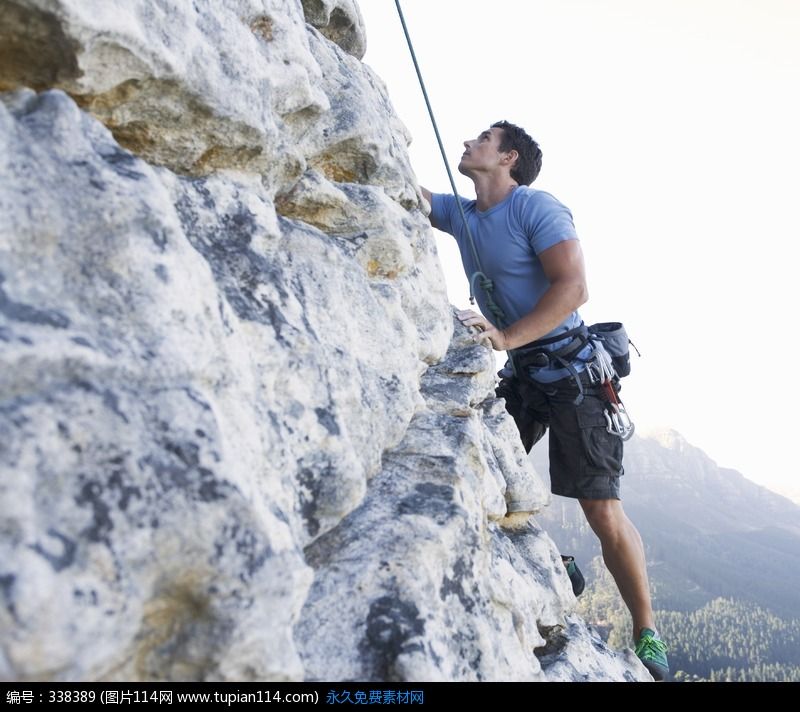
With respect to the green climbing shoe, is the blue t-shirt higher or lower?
higher

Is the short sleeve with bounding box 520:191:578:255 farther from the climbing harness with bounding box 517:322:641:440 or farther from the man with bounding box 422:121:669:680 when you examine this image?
the climbing harness with bounding box 517:322:641:440

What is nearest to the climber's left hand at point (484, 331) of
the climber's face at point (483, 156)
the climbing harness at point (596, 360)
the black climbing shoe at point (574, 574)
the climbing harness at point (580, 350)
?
the climbing harness at point (580, 350)

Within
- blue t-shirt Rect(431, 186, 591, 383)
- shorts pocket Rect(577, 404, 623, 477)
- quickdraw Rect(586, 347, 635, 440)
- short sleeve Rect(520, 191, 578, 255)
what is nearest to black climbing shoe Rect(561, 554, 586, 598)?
shorts pocket Rect(577, 404, 623, 477)

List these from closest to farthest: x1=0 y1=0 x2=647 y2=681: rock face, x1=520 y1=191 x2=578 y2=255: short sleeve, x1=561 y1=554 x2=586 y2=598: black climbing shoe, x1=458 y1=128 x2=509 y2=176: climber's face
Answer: x1=0 y1=0 x2=647 y2=681: rock face, x1=520 y1=191 x2=578 y2=255: short sleeve, x1=561 y1=554 x2=586 y2=598: black climbing shoe, x1=458 y1=128 x2=509 y2=176: climber's face

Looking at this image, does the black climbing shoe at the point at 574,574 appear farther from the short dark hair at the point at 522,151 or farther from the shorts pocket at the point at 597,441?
the short dark hair at the point at 522,151

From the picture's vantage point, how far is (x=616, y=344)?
7.43 m

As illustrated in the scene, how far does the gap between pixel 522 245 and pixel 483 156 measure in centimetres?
165

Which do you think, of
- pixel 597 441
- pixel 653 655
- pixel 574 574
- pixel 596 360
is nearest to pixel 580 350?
pixel 596 360

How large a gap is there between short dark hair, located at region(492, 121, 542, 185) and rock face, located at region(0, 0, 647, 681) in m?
3.16

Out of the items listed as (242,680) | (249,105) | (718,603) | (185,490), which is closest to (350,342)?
(249,105)

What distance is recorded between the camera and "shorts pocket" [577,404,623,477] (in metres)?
7.04

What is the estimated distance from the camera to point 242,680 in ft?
8.39

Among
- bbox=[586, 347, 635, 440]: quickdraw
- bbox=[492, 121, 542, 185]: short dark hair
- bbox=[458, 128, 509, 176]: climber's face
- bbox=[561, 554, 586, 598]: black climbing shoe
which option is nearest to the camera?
bbox=[586, 347, 635, 440]: quickdraw

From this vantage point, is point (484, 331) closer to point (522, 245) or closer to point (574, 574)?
point (522, 245)
